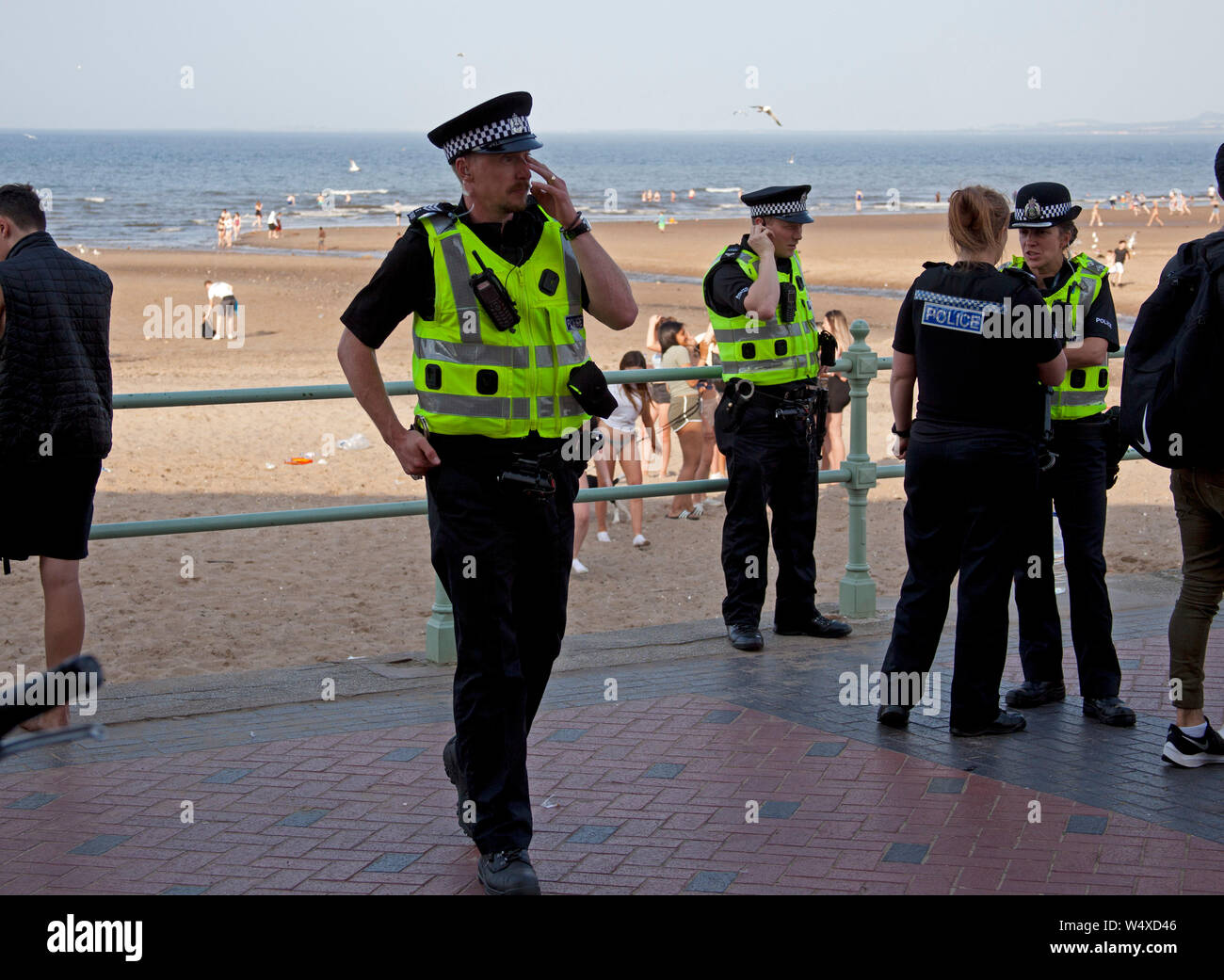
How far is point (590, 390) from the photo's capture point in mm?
3904

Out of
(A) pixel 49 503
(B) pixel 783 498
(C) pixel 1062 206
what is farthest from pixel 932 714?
(A) pixel 49 503

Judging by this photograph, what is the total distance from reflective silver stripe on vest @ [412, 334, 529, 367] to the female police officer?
1.66 metres

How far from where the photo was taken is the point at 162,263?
112 feet

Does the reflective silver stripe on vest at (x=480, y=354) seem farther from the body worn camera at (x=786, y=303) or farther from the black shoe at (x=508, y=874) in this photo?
the body worn camera at (x=786, y=303)

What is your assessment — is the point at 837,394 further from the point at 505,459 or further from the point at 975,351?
the point at 505,459

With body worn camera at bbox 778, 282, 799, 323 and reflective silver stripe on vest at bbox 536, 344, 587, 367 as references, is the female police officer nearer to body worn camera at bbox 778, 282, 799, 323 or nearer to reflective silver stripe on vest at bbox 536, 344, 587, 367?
body worn camera at bbox 778, 282, 799, 323

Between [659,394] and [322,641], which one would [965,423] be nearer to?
[322,641]

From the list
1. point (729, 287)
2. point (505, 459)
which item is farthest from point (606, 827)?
point (729, 287)

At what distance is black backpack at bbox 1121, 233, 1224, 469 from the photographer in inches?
177

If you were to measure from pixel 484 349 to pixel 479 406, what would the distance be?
16 cm

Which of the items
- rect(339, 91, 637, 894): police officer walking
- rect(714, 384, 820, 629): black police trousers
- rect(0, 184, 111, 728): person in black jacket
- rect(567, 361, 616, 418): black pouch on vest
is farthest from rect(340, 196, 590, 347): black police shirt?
rect(714, 384, 820, 629): black police trousers

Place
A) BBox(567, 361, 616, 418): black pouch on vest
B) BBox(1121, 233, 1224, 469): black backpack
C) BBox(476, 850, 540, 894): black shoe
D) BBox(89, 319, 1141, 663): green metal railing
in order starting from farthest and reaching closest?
1. BBox(89, 319, 1141, 663): green metal railing
2. BBox(1121, 233, 1224, 469): black backpack
3. BBox(567, 361, 616, 418): black pouch on vest
4. BBox(476, 850, 540, 894): black shoe

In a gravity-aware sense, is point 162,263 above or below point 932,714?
above

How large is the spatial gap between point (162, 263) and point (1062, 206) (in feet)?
→ 105
